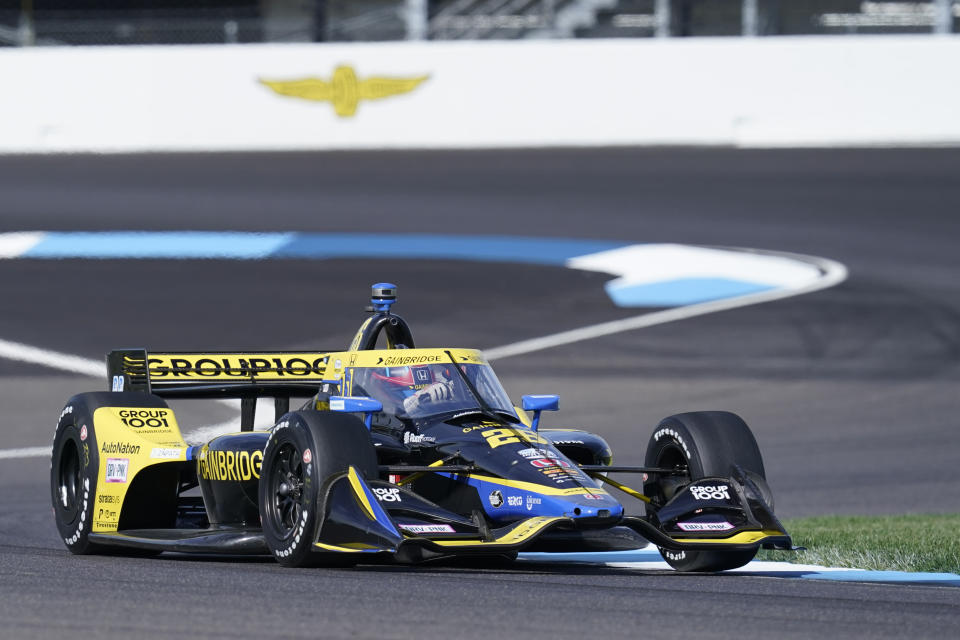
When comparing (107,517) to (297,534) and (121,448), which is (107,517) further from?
(297,534)

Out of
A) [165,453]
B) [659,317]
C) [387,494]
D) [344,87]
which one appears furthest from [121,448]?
[344,87]

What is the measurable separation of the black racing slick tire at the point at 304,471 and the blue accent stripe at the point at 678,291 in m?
11.3

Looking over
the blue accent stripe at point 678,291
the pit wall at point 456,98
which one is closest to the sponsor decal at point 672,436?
the blue accent stripe at point 678,291

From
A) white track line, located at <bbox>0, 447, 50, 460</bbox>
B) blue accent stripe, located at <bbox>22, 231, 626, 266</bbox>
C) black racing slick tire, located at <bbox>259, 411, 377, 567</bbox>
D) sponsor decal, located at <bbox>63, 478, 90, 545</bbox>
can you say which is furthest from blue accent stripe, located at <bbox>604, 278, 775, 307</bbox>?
black racing slick tire, located at <bbox>259, 411, 377, 567</bbox>

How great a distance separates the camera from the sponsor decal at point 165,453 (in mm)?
9188

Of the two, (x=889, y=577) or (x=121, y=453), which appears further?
(x=121, y=453)

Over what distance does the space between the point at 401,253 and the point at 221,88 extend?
236 inches

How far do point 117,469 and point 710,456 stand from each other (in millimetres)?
3433

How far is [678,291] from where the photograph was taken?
1953cm

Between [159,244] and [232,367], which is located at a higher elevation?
[232,367]

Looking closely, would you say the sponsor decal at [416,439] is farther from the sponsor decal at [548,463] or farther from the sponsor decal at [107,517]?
the sponsor decal at [107,517]

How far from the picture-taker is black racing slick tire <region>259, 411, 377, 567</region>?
7.51 meters

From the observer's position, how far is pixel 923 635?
18.7 feet

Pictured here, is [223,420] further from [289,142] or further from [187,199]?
[289,142]
